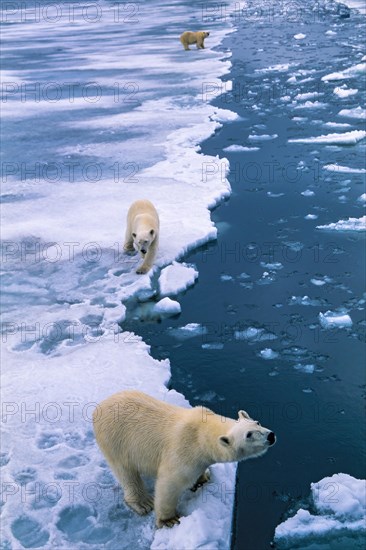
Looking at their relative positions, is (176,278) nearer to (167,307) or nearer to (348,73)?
Answer: (167,307)

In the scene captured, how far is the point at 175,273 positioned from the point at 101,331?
3.56 ft

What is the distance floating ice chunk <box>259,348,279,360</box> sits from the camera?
183 inches

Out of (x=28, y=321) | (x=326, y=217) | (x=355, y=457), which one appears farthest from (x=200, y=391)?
(x=326, y=217)

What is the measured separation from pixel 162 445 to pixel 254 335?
1.92 m

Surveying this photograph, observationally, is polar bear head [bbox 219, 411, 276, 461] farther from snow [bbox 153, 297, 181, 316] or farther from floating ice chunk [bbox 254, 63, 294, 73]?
floating ice chunk [bbox 254, 63, 294, 73]

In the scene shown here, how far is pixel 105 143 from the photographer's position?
10203mm

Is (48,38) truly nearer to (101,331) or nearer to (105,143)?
(105,143)

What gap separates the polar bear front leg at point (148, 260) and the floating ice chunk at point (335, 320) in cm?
172

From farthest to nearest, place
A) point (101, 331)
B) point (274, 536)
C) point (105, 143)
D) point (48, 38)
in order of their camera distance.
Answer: point (48, 38) < point (105, 143) < point (101, 331) < point (274, 536)

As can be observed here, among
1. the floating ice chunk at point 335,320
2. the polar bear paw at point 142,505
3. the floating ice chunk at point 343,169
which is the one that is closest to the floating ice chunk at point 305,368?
the floating ice chunk at point 335,320

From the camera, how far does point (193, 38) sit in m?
17.5

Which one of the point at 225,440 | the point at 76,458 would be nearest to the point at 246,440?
the point at 225,440

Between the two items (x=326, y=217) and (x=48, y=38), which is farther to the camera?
(x=48, y=38)

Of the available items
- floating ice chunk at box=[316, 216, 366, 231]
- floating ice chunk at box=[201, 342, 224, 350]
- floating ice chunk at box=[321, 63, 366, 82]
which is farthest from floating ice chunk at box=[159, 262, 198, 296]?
floating ice chunk at box=[321, 63, 366, 82]
